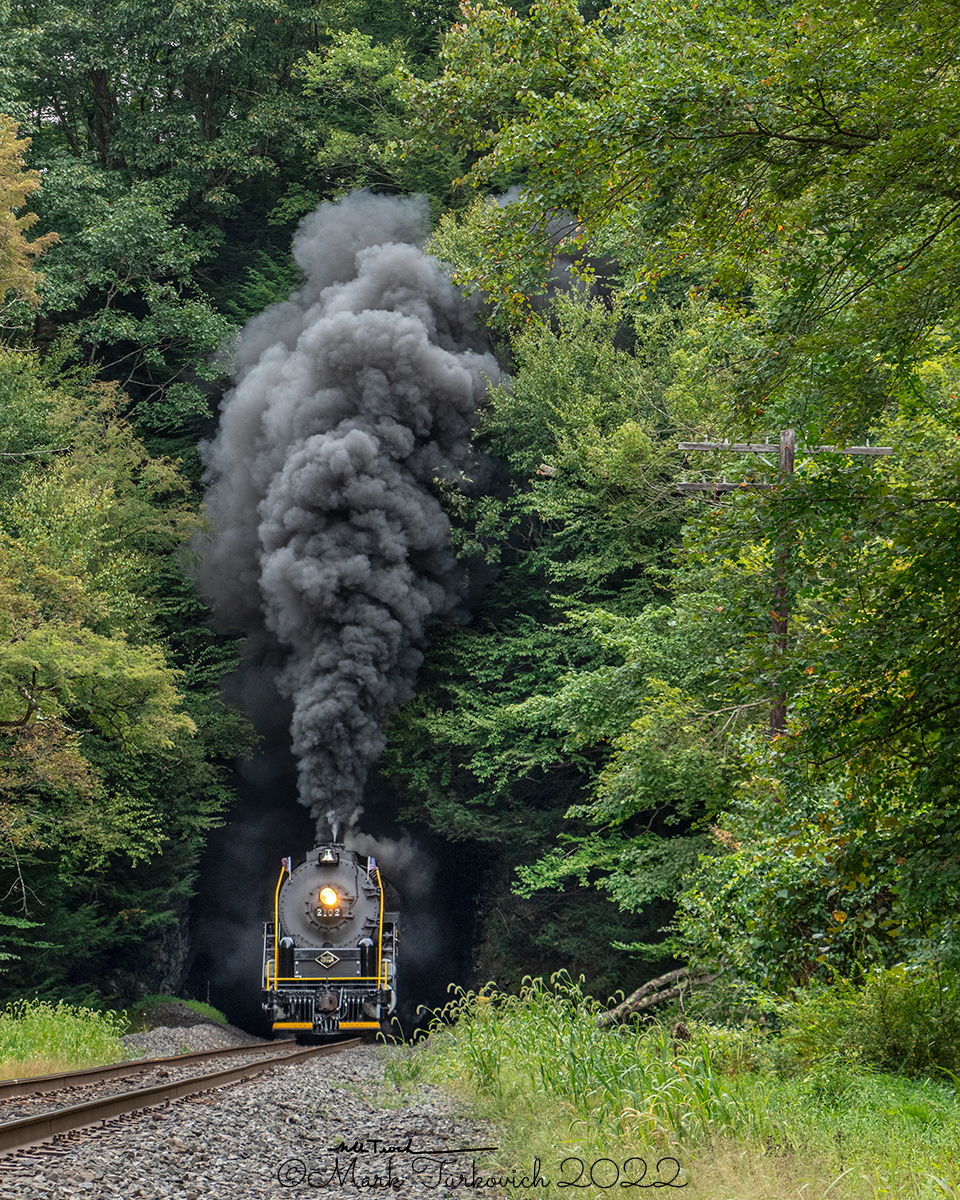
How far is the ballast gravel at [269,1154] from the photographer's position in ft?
14.0

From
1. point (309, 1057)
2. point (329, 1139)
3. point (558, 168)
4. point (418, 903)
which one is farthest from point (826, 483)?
point (418, 903)

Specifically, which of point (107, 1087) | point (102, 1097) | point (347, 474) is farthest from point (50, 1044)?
point (347, 474)

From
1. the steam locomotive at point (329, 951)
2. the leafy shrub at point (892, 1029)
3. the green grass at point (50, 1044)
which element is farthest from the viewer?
the steam locomotive at point (329, 951)

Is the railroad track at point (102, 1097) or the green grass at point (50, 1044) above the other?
the railroad track at point (102, 1097)

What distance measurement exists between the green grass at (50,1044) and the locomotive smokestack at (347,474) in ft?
17.8

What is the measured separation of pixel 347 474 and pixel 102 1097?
40.3 ft

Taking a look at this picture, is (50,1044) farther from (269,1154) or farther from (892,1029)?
(892,1029)

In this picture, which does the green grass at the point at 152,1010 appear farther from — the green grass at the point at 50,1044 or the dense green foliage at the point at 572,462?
the green grass at the point at 50,1044

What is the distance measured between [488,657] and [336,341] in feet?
22.5

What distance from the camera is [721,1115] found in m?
4.29

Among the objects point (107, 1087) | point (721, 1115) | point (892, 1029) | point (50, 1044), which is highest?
point (892, 1029)

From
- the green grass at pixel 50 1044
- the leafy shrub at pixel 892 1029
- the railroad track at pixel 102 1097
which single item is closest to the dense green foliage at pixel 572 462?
the leafy shrub at pixel 892 1029

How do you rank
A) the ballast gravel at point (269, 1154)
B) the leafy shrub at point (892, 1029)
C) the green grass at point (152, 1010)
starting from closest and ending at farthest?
1. the ballast gravel at point (269, 1154)
2. the leafy shrub at point (892, 1029)
3. the green grass at point (152, 1010)

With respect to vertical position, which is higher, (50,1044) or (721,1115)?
(721,1115)
